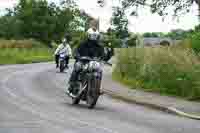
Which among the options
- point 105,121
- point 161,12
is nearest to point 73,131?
point 105,121

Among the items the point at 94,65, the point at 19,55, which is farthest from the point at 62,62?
the point at 19,55

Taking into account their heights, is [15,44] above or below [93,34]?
below

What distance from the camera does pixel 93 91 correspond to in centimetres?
1481

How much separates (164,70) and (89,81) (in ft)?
20.3

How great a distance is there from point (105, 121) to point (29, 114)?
177cm

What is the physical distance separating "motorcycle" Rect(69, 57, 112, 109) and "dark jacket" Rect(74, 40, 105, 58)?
174 millimetres

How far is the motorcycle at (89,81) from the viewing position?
14804 millimetres

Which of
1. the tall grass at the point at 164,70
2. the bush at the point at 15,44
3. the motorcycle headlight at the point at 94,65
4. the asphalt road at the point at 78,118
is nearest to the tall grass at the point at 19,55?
the bush at the point at 15,44

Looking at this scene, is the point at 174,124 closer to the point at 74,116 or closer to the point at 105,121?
the point at 105,121

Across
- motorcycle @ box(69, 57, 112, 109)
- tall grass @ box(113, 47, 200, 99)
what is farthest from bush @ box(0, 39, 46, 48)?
motorcycle @ box(69, 57, 112, 109)

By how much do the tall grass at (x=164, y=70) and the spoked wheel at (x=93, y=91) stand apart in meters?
3.72

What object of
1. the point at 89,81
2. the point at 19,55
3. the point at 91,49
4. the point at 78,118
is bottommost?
the point at 19,55

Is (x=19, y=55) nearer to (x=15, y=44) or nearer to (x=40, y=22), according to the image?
(x=15, y=44)

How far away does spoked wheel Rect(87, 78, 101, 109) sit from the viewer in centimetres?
1478
